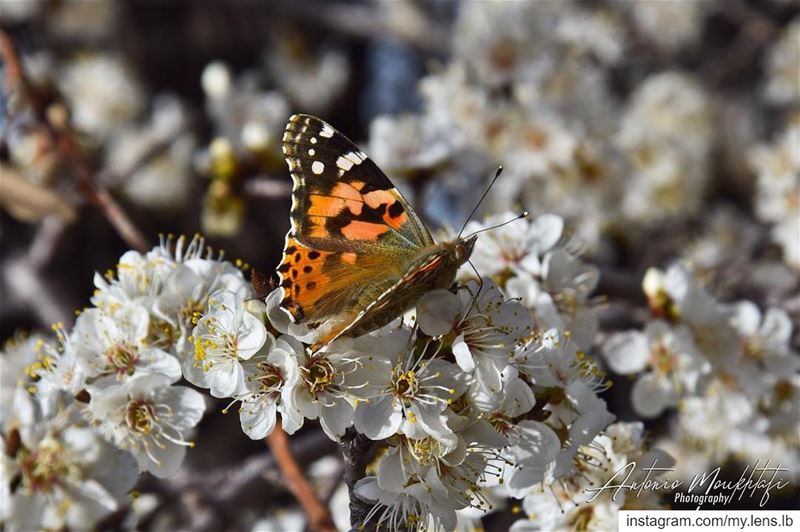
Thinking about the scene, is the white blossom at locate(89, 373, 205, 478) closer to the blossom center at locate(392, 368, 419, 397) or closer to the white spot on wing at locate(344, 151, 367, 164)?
the blossom center at locate(392, 368, 419, 397)

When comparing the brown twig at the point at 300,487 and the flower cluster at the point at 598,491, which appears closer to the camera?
the flower cluster at the point at 598,491

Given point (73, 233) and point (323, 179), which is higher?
point (323, 179)

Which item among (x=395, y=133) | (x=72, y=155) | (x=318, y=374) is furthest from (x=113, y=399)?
(x=395, y=133)

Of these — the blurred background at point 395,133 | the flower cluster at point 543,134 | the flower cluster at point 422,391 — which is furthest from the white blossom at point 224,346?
the flower cluster at point 543,134

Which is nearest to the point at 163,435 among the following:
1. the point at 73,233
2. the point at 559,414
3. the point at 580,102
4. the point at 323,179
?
the point at 323,179

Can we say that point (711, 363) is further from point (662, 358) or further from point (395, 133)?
point (395, 133)

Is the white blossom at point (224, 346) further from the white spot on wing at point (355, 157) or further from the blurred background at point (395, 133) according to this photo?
the blurred background at point (395, 133)

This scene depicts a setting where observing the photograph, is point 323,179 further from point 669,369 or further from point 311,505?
point 669,369
